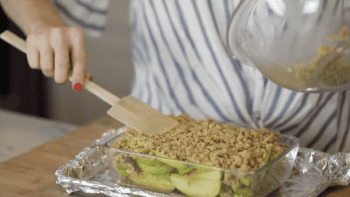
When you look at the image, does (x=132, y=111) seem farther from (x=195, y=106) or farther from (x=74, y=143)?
(x=195, y=106)

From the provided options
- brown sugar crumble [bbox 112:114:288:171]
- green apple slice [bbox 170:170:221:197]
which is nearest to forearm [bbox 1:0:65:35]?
brown sugar crumble [bbox 112:114:288:171]

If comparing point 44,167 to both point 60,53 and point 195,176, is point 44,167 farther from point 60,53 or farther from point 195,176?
point 195,176

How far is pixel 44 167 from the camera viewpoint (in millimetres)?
709

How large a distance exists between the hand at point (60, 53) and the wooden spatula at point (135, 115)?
0.03 meters

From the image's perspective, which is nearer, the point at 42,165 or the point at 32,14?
the point at 42,165

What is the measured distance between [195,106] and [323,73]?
0.52m

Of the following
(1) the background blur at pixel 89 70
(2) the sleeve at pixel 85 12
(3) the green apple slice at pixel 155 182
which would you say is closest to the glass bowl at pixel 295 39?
(3) the green apple slice at pixel 155 182

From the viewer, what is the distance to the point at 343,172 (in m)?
0.66

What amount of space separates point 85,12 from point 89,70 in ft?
4.16

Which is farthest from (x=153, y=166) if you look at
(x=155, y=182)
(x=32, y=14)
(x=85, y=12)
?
(x=85, y=12)

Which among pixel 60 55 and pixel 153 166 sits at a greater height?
pixel 60 55

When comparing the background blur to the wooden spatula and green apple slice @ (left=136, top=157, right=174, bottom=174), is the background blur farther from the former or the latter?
green apple slice @ (left=136, top=157, right=174, bottom=174)

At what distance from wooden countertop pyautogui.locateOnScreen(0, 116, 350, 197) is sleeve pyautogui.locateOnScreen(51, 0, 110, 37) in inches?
12.1

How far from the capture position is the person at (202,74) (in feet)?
2.78
